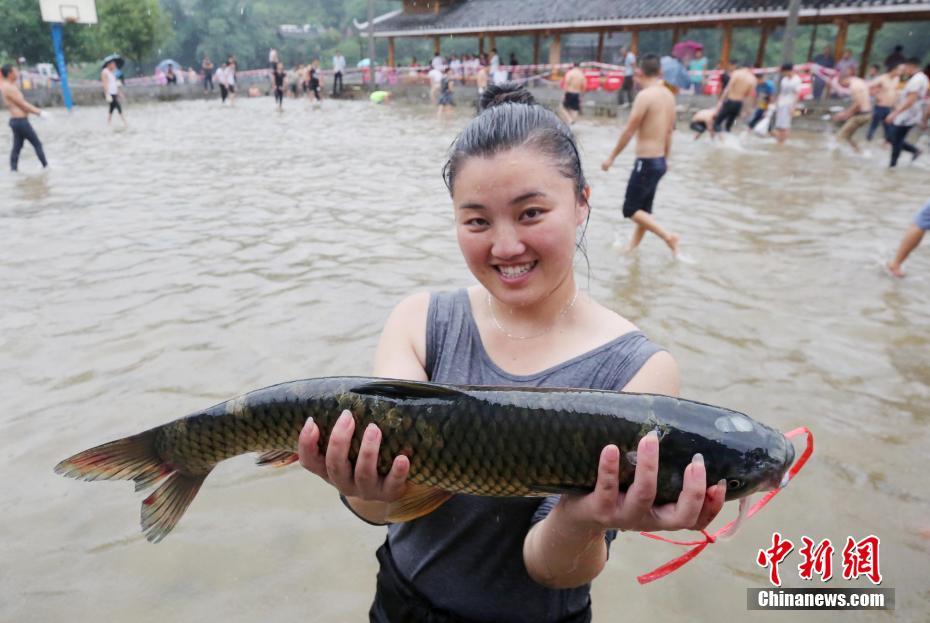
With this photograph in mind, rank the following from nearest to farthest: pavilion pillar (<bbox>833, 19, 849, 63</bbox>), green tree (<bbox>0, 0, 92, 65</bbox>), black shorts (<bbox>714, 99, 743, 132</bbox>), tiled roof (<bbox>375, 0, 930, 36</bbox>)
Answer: black shorts (<bbox>714, 99, 743, 132</bbox>) < tiled roof (<bbox>375, 0, 930, 36</bbox>) < pavilion pillar (<bbox>833, 19, 849, 63</bbox>) < green tree (<bbox>0, 0, 92, 65</bbox>)

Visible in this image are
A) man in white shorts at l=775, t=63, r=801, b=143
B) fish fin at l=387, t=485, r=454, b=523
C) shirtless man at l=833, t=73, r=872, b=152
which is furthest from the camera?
man in white shorts at l=775, t=63, r=801, b=143

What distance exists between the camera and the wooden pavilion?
19.9m

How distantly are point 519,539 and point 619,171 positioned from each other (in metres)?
11.6

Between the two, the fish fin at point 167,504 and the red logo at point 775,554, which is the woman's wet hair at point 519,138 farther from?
the red logo at point 775,554

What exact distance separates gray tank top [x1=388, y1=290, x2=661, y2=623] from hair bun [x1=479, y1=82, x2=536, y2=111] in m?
0.84

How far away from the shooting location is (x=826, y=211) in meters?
9.26

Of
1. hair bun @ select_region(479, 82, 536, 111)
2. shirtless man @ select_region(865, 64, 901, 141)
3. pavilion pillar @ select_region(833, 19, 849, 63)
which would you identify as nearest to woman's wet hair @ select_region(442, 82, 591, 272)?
hair bun @ select_region(479, 82, 536, 111)

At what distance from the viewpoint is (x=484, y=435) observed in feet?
4.63

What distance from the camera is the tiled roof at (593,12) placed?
19.5m

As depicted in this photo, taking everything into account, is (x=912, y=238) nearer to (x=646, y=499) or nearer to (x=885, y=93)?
(x=646, y=499)

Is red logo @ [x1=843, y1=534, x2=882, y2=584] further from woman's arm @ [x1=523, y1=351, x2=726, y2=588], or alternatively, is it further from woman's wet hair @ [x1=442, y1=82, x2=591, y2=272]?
woman's wet hair @ [x1=442, y1=82, x2=591, y2=272]

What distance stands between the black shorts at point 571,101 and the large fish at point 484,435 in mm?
19606

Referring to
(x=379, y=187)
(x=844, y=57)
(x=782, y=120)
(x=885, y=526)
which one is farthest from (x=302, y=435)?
(x=844, y=57)

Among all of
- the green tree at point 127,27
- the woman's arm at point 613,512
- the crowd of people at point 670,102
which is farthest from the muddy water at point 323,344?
the green tree at point 127,27
